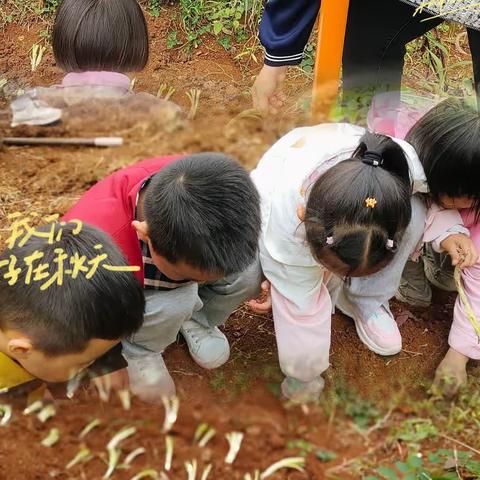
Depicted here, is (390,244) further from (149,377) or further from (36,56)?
(36,56)

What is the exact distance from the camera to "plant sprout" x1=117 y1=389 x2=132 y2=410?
1.52m

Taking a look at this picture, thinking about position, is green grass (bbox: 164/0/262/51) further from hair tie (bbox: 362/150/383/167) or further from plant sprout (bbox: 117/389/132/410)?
plant sprout (bbox: 117/389/132/410)

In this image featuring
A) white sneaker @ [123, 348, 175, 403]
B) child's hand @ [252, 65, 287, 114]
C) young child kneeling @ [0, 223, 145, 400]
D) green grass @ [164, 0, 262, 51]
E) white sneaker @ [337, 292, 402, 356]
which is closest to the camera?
young child kneeling @ [0, 223, 145, 400]

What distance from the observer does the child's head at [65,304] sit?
1.14 m

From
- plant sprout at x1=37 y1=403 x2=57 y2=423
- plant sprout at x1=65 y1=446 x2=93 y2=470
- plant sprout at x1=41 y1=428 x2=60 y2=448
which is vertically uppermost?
plant sprout at x1=37 y1=403 x2=57 y2=423

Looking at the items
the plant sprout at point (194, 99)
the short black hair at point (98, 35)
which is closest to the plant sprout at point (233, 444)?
the short black hair at point (98, 35)

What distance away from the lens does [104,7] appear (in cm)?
194

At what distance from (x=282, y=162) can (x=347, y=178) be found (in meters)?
0.34

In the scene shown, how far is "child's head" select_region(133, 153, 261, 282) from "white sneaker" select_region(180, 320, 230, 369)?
1.56ft

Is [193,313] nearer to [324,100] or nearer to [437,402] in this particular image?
[437,402]

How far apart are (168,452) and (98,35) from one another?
1186 mm

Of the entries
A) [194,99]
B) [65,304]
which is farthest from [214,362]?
[194,99]

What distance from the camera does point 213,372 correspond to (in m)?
1.77

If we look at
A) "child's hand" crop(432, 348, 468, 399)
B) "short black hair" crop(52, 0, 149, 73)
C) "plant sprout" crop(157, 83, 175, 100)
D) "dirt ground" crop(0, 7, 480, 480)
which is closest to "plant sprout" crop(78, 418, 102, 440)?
"dirt ground" crop(0, 7, 480, 480)
